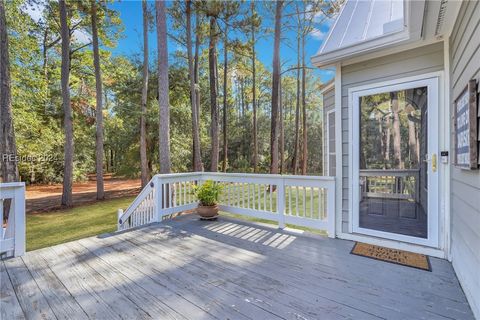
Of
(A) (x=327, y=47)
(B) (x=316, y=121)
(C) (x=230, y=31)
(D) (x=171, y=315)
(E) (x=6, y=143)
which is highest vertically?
(C) (x=230, y=31)

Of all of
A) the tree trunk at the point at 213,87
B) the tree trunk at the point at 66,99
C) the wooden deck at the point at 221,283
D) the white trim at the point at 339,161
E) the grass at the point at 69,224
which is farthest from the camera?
the tree trunk at the point at 213,87

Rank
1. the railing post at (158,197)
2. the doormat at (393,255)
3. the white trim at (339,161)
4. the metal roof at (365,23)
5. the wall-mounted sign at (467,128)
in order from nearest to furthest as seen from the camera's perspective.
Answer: the wall-mounted sign at (467,128) < the doormat at (393,255) < the metal roof at (365,23) < the white trim at (339,161) < the railing post at (158,197)

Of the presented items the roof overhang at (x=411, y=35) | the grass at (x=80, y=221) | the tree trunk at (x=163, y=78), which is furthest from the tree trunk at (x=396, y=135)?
the tree trunk at (x=163, y=78)

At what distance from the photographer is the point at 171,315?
1.85 meters

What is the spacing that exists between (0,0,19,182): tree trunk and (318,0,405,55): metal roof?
6.37 meters

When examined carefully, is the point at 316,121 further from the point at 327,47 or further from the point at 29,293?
the point at 29,293

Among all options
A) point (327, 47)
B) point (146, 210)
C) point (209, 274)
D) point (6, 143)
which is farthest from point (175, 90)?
point (209, 274)

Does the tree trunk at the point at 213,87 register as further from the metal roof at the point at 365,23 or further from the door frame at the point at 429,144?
the door frame at the point at 429,144

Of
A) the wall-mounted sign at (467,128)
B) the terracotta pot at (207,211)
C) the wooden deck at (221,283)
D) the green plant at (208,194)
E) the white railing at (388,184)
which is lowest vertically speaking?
the wooden deck at (221,283)

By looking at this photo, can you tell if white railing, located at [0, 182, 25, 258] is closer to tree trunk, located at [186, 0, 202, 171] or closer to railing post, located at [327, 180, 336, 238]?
railing post, located at [327, 180, 336, 238]

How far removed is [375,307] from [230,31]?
8822 mm

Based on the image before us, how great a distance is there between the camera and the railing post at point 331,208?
3.49 metres

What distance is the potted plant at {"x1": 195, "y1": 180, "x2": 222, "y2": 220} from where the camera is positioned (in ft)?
14.6

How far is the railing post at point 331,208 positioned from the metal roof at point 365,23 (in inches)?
70.3
